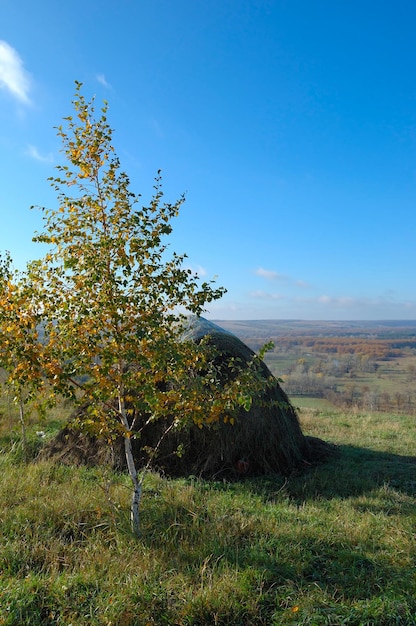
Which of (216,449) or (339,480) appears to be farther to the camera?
(216,449)

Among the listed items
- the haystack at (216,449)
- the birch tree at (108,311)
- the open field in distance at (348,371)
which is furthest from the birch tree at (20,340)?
the open field in distance at (348,371)

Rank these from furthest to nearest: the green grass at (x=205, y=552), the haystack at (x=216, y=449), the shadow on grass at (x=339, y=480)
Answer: the haystack at (x=216, y=449) → the shadow on grass at (x=339, y=480) → the green grass at (x=205, y=552)

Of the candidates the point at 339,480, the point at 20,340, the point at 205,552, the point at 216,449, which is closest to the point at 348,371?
the point at 339,480

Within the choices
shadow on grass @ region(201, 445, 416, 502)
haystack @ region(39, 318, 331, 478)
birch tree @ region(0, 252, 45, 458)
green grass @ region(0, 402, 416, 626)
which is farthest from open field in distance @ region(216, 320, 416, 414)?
birch tree @ region(0, 252, 45, 458)

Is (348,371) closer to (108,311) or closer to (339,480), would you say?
(339,480)

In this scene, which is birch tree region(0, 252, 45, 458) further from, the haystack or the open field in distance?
the open field in distance

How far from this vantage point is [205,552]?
14.6ft

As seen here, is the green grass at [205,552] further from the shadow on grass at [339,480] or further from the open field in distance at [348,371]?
the open field in distance at [348,371]

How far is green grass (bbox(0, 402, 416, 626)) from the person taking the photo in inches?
142

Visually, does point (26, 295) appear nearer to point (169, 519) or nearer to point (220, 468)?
point (169, 519)

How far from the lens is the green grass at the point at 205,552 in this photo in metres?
3.60

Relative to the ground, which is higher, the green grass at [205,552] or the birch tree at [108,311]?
the birch tree at [108,311]

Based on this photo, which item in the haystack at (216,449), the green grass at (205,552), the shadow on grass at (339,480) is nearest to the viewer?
the green grass at (205,552)

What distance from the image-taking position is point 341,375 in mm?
48250
